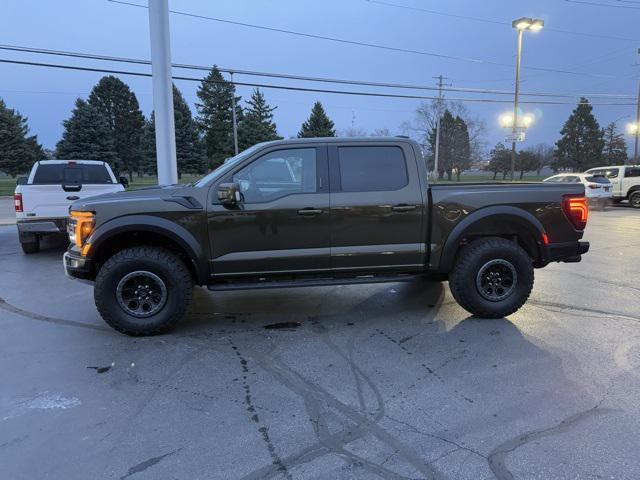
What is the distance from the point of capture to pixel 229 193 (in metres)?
4.32

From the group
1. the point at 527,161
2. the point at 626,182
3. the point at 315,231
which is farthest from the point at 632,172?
the point at 527,161

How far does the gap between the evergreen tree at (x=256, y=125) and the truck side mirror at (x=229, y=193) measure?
45.6m

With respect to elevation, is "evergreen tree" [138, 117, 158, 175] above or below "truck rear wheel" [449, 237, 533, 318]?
above

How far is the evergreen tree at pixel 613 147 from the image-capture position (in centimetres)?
5362

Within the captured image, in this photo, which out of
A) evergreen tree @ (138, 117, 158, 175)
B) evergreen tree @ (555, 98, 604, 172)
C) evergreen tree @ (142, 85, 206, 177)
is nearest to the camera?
evergreen tree @ (142, 85, 206, 177)

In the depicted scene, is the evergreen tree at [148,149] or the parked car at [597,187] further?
the evergreen tree at [148,149]

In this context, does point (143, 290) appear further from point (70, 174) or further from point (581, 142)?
point (581, 142)

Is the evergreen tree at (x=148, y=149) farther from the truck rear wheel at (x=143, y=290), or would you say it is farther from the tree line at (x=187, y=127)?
the truck rear wheel at (x=143, y=290)

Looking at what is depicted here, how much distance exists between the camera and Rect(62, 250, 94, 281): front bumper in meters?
4.56

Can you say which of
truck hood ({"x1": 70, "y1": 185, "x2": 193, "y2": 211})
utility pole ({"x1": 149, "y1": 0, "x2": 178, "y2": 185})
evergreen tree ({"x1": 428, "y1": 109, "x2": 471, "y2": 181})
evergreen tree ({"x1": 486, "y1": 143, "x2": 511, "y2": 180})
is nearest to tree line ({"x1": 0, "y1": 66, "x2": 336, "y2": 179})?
evergreen tree ({"x1": 428, "y1": 109, "x2": 471, "y2": 181})

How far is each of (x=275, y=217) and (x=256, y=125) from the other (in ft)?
160

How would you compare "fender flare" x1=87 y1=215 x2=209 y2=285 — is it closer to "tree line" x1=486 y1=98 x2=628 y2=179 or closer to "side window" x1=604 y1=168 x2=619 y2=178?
"side window" x1=604 y1=168 x2=619 y2=178

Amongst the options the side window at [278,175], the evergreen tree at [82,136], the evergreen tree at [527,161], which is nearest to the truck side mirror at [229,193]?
the side window at [278,175]

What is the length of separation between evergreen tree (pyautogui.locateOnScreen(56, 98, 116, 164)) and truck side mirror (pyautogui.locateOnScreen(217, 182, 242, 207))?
4157cm
